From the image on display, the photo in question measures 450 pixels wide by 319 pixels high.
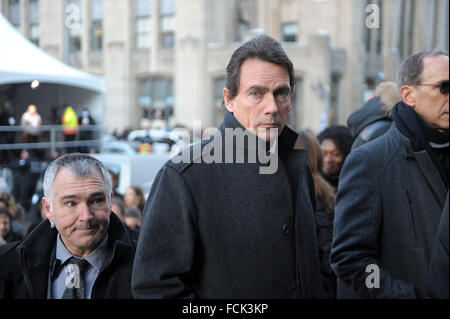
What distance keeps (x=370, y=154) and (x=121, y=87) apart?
30.9 m

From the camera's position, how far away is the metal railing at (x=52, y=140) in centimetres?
1052

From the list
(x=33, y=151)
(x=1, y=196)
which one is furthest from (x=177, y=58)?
(x=1, y=196)

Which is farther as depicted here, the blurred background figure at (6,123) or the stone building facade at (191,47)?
the stone building facade at (191,47)

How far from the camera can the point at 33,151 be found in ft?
37.3

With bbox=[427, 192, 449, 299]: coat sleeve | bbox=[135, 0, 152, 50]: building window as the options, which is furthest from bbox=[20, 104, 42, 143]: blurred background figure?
bbox=[135, 0, 152, 50]: building window

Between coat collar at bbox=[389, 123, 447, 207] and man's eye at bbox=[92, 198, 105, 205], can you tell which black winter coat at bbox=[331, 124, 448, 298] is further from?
man's eye at bbox=[92, 198, 105, 205]

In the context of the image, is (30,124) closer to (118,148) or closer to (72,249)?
(118,148)

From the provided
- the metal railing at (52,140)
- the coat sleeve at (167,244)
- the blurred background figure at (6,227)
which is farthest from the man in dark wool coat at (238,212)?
the metal railing at (52,140)

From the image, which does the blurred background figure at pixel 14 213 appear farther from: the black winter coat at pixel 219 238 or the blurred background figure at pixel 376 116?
the black winter coat at pixel 219 238

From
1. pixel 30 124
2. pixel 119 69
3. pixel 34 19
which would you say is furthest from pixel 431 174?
pixel 34 19

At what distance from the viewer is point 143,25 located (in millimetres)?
32625

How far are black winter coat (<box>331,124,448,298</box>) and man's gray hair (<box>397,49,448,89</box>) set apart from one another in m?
0.26

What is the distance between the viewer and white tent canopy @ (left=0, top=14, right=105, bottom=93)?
29.5 ft
